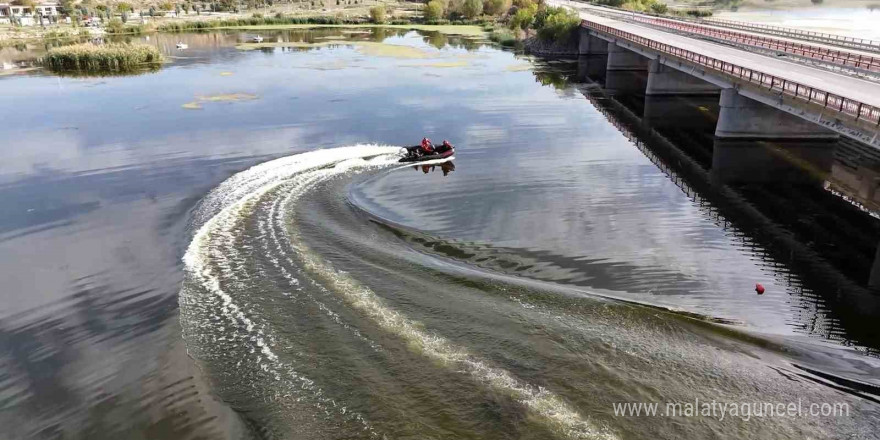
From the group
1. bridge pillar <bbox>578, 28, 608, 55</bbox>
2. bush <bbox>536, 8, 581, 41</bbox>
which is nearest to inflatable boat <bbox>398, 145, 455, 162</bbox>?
bridge pillar <bbox>578, 28, 608, 55</bbox>

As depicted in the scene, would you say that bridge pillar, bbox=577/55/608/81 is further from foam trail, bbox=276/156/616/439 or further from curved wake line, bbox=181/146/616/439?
foam trail, bbox=276/156/616/439

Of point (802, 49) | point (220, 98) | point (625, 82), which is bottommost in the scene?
point (220, 98)

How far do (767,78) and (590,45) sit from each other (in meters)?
59.4

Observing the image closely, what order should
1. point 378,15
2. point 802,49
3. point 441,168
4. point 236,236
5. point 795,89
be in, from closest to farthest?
1. point 236,236
2. point 795,89
3. point 441,168
4. point 802,49
5. point 378,15

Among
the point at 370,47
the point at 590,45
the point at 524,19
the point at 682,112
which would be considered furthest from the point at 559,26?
the point at 682,112

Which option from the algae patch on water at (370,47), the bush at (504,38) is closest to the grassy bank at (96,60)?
the algae patch on water at (370,47)

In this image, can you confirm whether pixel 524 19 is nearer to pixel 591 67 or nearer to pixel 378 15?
pixel 591 67

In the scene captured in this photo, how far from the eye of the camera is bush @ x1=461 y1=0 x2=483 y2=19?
150000 mm

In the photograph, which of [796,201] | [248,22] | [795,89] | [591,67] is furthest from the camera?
[248,22]

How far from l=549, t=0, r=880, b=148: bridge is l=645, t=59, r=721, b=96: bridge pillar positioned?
0.32 feet

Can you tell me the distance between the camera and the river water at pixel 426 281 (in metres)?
16.2

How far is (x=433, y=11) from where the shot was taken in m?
150

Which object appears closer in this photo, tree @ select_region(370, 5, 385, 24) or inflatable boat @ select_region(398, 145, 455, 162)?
inflatable boat @ select_region(398, 145, 455, 162)

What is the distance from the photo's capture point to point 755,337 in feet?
63.4
